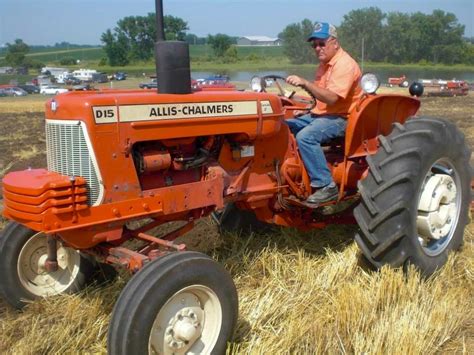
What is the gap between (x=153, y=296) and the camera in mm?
2904

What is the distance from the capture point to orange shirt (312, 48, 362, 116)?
429 centimetres

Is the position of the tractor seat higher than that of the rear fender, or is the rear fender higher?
the rear fender

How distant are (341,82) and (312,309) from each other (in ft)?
5.72

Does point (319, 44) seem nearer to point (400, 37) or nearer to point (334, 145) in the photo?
point (334, 145)

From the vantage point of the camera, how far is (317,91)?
4.16 m

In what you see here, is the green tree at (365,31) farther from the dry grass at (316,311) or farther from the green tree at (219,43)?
the dry grass at (316,311)

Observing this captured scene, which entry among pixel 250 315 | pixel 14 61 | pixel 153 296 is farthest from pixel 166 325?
pixel 14 61

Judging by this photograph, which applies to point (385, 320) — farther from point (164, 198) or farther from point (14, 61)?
point (14, 61)

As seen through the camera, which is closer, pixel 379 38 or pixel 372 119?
pixel 372 119

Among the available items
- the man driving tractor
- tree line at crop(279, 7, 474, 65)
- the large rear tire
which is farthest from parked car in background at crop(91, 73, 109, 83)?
the large rear tire

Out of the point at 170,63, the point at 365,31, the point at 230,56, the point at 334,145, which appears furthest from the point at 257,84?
the point at 230,56

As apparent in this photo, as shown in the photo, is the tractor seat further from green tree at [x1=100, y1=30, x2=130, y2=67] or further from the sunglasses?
green tree at [x1=100, y1=30, x2=130, y2=67]

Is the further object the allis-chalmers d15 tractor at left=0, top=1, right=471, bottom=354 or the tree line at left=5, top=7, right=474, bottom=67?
the tree line at left=5, top=7, right=474, bottom=67

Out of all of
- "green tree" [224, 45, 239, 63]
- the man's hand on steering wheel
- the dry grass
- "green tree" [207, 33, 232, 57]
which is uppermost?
"green tree" [207, 33, 232, 57]
